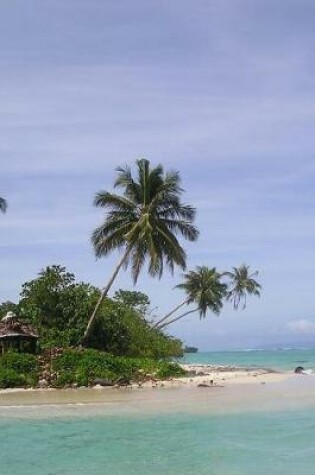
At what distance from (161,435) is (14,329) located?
1514 centimetres

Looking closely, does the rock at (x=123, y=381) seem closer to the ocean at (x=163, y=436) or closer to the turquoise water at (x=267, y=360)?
the ocean at (x=163, y=436)

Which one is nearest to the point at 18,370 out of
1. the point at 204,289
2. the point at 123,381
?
the point at 123,381

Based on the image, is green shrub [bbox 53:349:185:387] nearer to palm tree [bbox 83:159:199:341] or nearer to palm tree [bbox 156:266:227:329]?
palm tree [bbox 83:159:199:341]

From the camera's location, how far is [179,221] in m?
30.2

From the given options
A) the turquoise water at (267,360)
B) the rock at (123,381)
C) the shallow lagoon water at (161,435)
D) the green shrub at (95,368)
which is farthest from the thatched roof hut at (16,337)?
the turquoise water at (267,360)

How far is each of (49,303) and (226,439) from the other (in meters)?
18.4

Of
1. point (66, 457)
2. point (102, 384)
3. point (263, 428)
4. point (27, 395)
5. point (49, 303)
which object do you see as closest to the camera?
point (66, 457)

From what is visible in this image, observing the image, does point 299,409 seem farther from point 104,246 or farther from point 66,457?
point 104,246

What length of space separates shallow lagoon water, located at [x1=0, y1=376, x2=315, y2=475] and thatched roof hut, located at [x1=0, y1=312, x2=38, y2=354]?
695 cm

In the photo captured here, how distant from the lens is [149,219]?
2922 cm

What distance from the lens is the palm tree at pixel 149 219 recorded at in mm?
29453

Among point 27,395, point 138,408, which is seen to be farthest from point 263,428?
point 27,395

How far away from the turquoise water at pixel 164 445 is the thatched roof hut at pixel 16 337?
11368 mm

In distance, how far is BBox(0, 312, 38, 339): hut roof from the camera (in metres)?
25.4
